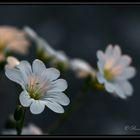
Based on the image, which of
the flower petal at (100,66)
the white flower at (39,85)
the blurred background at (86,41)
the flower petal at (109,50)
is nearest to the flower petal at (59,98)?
the white flower at (39,85)

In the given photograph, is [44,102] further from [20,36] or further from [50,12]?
[50,12]

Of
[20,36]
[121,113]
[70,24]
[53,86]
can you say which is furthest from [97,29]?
[53,86]

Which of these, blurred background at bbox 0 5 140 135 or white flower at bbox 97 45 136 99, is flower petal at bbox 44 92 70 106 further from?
blurred background at bbox 0 5 140 135

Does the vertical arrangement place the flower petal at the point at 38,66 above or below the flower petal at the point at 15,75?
above

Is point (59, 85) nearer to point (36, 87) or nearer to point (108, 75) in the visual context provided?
point (36, 87)

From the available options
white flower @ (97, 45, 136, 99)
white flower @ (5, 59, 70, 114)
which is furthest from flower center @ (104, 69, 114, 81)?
white flower @ (5, 59, 70, 114)

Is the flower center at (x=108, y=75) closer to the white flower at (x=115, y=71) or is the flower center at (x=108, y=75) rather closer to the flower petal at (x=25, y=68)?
the white flower at (x=115, y=71)
